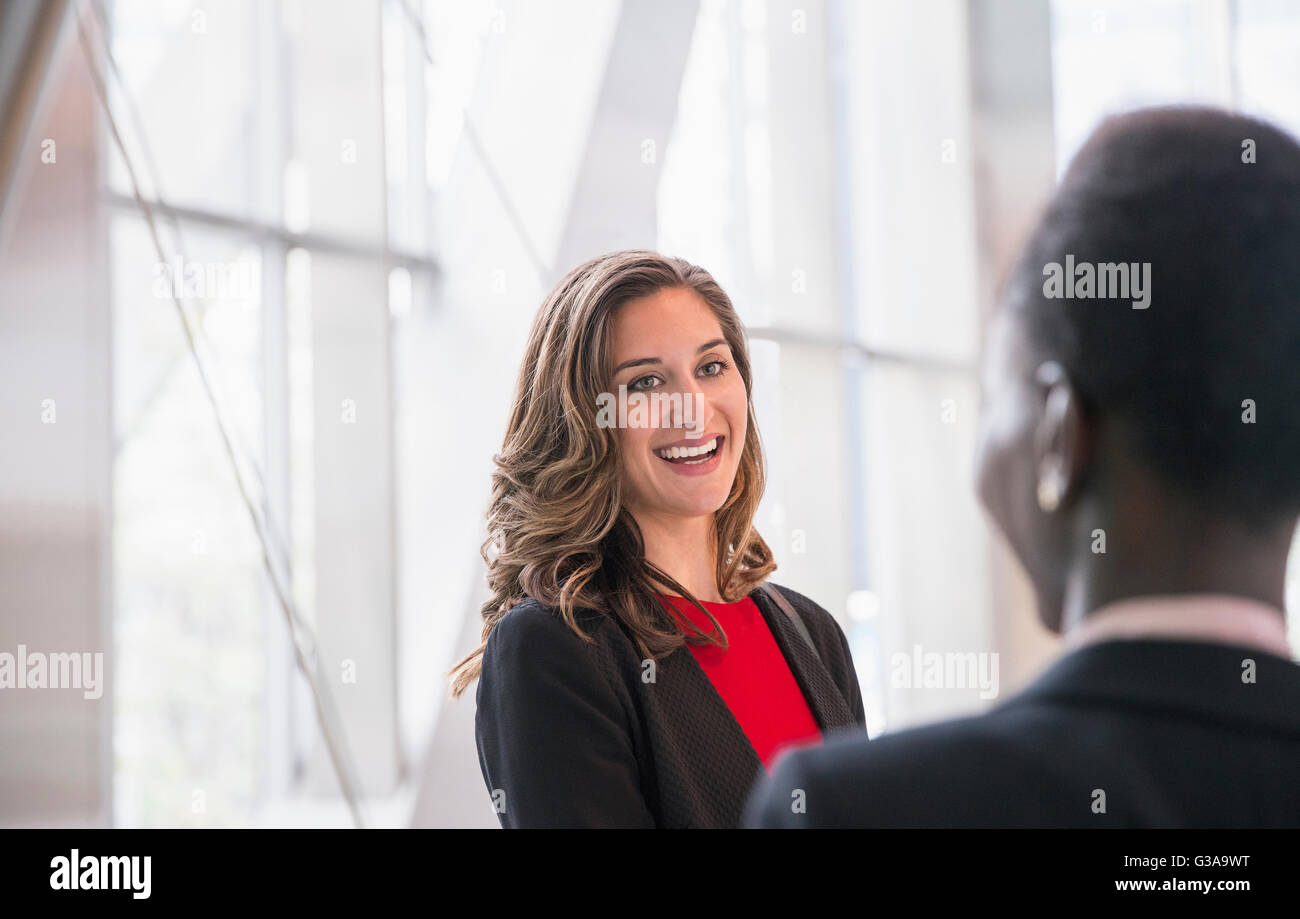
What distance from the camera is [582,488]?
5.44 feet

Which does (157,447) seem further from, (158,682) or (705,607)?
(705,607)

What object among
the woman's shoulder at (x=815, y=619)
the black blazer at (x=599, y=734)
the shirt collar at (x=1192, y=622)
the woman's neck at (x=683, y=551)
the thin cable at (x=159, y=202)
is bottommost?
the black blazer at (x=599, y=734)

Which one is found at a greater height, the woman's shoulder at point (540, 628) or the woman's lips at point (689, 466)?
the woman's lips at point (689, 466)

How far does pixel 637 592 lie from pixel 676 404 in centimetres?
31

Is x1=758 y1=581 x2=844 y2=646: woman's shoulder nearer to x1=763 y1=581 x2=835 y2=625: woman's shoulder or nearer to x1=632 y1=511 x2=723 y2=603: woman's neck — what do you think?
x1=763 y1=581 x2=835 y2=625: woman's shoulder

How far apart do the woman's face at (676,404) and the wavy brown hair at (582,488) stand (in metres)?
0.02

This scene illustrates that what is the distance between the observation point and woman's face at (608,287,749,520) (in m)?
1.65

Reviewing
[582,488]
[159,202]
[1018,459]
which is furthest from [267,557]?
[1018,459]

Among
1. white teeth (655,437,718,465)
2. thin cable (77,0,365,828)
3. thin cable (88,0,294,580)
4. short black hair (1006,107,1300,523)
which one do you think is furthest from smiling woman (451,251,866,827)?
thin cable (88,0,294,580)

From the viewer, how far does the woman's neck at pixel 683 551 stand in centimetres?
168

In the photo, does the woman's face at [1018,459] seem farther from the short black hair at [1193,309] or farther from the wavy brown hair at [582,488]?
the wavy brown hair at [582,488]

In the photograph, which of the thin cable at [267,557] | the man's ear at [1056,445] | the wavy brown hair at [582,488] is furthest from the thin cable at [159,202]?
the man's ear at [1056,445]

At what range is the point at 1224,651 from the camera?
1136 millimetres

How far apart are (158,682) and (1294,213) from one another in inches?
90.9
